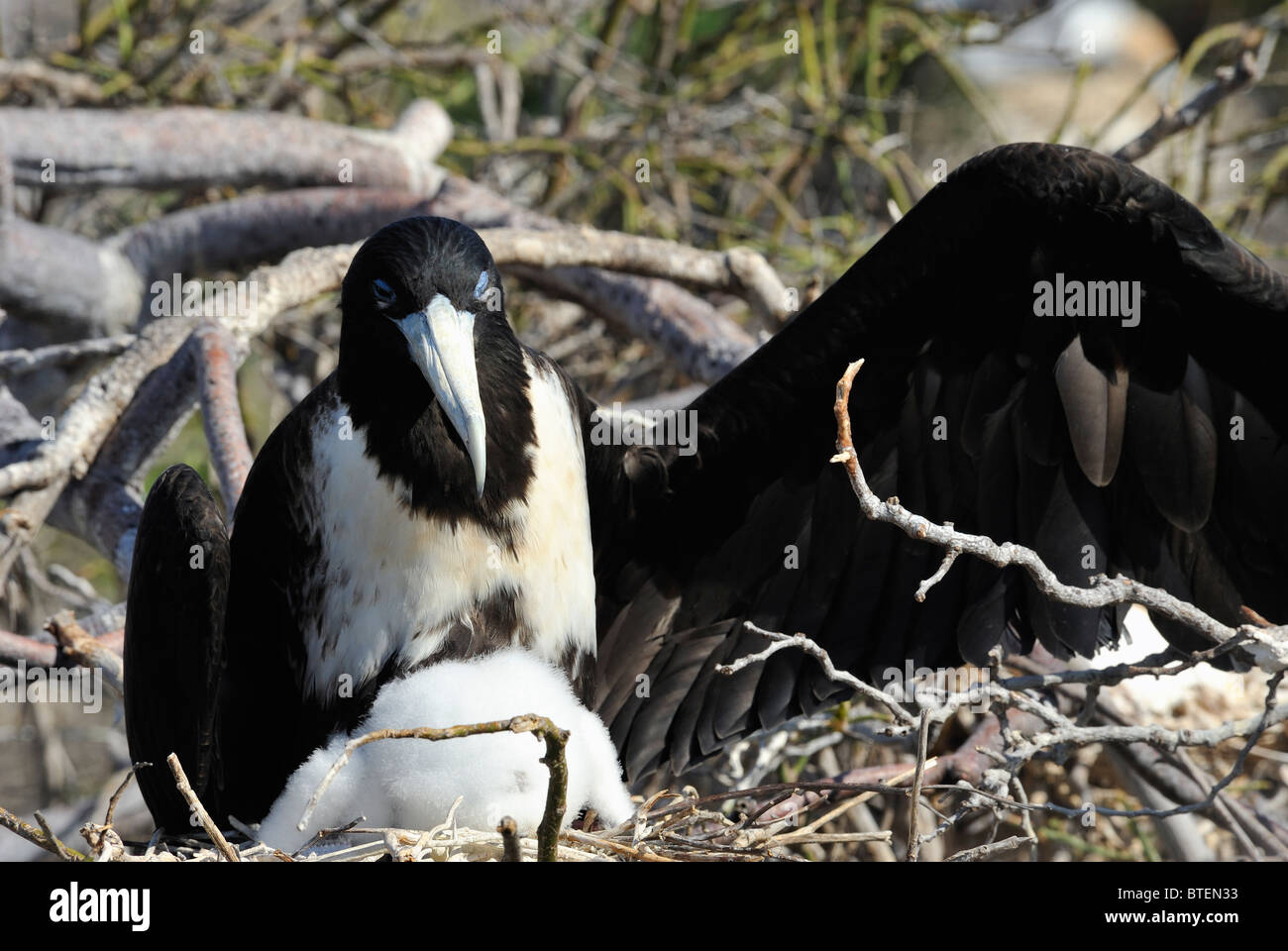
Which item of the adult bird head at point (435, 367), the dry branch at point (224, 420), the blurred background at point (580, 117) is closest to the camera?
the adult bird head at point (435, 367)

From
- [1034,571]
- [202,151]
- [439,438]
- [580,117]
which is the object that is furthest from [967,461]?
[580,117]

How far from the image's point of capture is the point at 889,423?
2.70 meters

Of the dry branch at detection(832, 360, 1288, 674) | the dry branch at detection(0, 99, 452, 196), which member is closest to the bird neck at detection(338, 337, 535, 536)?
the dry branch at detection(832, 360, 1288, 674)

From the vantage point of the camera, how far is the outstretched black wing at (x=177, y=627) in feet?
7.65

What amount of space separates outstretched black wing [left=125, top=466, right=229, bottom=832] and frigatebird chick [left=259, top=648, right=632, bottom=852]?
21 centimetres

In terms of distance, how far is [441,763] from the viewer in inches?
92.5

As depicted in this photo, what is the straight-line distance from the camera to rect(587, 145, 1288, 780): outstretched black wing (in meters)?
2.44

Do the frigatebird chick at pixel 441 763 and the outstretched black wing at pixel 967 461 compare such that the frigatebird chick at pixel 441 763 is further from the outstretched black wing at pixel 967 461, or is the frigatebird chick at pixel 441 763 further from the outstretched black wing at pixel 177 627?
the outstretched black wing at pixel 967 461

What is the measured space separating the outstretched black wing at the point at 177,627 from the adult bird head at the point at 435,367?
0.31 meters

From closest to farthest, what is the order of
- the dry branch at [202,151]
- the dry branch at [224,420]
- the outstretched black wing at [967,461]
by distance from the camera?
the outstretched black wing at [967,461] < the dry branch at [224,420] < the dry branch at [202,151]

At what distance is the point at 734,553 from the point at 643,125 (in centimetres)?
190

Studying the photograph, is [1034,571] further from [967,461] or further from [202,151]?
[202,151]

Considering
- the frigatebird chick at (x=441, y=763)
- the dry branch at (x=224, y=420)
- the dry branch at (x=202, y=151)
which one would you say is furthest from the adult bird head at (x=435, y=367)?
the dry branch at (x=202, y=151)

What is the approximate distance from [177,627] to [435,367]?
64 centimetres
